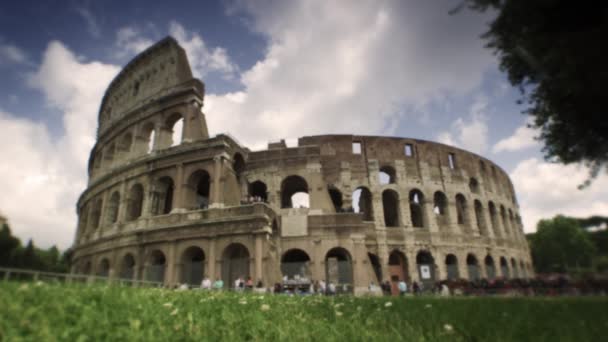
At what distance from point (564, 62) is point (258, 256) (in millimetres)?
13738

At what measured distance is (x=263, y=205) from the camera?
637 inches

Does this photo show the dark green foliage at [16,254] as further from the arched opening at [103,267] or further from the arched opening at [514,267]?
the arched opening at [514,267]

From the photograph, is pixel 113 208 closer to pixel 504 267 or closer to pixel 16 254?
pixel 16 254

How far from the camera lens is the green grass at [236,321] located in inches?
107

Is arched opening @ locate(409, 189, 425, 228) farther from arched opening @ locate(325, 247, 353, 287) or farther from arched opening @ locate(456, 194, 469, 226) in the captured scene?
arched opening @ locate(325, 247, 353, 287)

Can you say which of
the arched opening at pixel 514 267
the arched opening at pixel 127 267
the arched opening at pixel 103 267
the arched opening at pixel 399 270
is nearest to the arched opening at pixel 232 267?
the arched opening at pixel 127 267

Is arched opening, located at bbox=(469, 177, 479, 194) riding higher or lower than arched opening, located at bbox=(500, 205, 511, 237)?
higher

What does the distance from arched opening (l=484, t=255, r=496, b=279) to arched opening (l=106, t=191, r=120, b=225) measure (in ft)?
91.7

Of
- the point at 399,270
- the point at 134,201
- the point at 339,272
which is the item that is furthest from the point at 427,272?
the point at 134,201

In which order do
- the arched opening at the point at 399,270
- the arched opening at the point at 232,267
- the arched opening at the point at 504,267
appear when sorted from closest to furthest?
the arched opening at the point at 232,267 < the arched opening at the point at 399,270 < the arched opening at the point at 504,267

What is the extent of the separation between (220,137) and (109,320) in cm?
1587

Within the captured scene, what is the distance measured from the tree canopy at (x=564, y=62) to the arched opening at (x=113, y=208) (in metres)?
23.1

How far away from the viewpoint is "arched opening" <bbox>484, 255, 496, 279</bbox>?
2477cm

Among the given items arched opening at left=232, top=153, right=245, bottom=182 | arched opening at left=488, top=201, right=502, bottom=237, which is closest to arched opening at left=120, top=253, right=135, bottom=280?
arched opening at left=232, top=153, right=245, bottom=182
